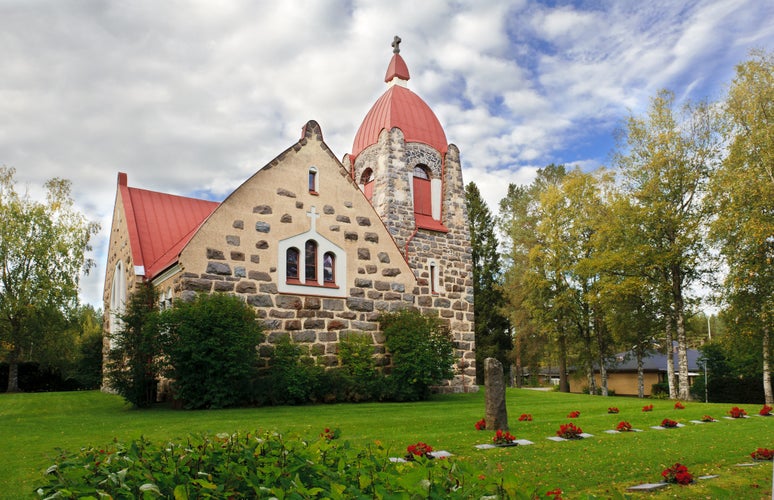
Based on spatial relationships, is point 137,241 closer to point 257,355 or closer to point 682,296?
point 257,355

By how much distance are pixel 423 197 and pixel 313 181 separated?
6683 millimetres

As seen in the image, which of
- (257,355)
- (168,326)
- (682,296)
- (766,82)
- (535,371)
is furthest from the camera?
(535,371)

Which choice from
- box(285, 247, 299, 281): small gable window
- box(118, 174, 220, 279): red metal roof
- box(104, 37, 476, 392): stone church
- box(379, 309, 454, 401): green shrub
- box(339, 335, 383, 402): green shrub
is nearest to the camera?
box(104, 37, 476, 392): stone church

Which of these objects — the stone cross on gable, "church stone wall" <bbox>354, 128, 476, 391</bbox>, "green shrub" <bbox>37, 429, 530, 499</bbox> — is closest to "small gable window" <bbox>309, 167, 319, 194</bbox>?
the stone cross on gable

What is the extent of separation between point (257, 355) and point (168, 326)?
258cm

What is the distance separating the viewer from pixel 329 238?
17.5m

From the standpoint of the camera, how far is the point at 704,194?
2519 centimetres

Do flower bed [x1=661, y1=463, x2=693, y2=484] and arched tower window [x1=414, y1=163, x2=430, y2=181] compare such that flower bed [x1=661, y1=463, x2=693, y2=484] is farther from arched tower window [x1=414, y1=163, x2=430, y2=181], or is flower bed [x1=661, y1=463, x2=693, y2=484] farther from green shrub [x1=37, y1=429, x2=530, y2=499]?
arched tower window [x1=414, y1=163, x2=430, y2=181]

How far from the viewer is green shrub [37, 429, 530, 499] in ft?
9.16

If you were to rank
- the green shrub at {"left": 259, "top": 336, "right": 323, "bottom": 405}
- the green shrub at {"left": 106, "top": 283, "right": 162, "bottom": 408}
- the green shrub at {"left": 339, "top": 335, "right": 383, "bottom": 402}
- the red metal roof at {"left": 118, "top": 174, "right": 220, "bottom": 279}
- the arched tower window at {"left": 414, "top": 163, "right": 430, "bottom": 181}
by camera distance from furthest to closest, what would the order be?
1. the arched tower window at {"left": 414, "top": 163, "right": 430, "bottom": 181}
2. the red metal roof at {"left": 118, "top": 174, "right": 220, "bottom": 279}
3. the green shrub at {"left": 339, "top": 335, "right": 383, "bottom": 402}
4. the green shrub at {"left": 259, "top": 336, "right": 323, "bottom": 405}
5. the green shrub at {"left": 106, "top": 283, "right": 162, "bottom": 408}

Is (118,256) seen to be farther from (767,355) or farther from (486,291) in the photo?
(767,355)

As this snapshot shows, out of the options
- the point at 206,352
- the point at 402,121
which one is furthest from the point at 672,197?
the point at 206,352

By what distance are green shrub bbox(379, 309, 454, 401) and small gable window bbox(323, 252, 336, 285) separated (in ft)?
7.86


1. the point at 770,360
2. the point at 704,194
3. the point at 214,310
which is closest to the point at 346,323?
the point at 214,310
